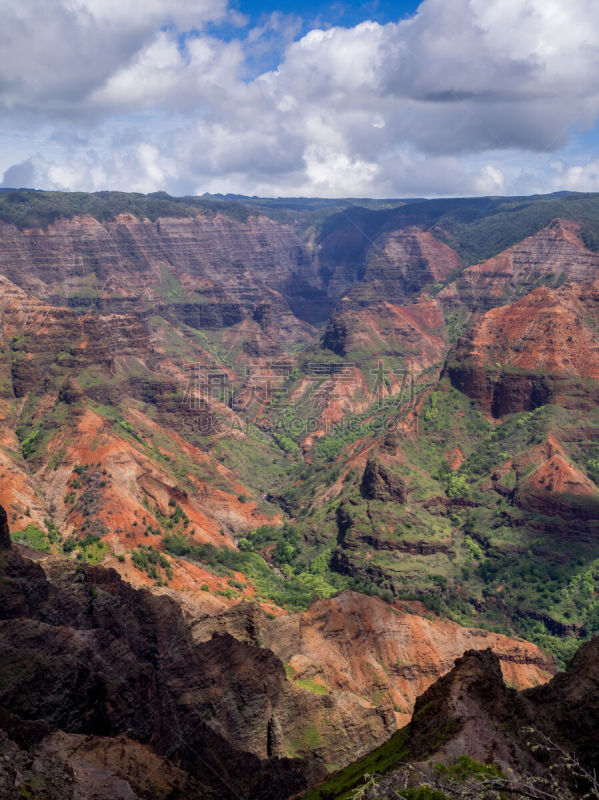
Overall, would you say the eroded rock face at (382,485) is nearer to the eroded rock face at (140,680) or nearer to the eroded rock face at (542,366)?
the eroded rock face at (542,366)

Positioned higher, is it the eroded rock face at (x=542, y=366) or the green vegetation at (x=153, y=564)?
the eroded rock face at (x=542, y=366)

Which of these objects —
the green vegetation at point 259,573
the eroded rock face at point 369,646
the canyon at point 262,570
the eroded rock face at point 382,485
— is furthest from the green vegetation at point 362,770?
the eroded rock face at point 382,485

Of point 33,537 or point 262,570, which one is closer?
point 33,537

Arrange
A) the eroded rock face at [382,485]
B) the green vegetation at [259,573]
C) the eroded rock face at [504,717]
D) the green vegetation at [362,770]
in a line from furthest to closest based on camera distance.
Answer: the eroded rock face at [382,485] → the green vegetation at [259,573] → the green vegetation at [362,770] → the eroded rock face at [504,717]

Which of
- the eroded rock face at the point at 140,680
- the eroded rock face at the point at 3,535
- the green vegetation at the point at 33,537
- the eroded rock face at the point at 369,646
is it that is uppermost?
the eroded rock face at the point at 3,535

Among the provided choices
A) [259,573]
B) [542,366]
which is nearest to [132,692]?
[259,573]

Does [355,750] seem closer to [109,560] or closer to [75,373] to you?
[109,560]

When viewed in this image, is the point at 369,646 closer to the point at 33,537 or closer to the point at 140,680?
the point at 140,680

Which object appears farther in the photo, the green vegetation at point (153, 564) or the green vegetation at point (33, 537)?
the green vegetation at point (33, 537)

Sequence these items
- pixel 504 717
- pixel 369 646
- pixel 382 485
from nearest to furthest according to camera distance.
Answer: pixel 504 717
pixel 369 646
pixel 382 485

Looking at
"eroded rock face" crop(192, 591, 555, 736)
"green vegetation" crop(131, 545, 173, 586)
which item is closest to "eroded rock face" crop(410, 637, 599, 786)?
"eroded rock face" crop(192, 591, 555, 736)

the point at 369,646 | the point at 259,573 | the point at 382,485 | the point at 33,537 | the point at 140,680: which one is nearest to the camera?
the point at 140,680

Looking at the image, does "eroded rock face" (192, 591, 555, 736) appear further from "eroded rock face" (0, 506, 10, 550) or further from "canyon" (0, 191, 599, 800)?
"eroded rock face" (0, 506, 10, 550)

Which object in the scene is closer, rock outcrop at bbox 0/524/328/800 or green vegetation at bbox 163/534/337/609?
rock outcrop at bbox 0/524/328/800
